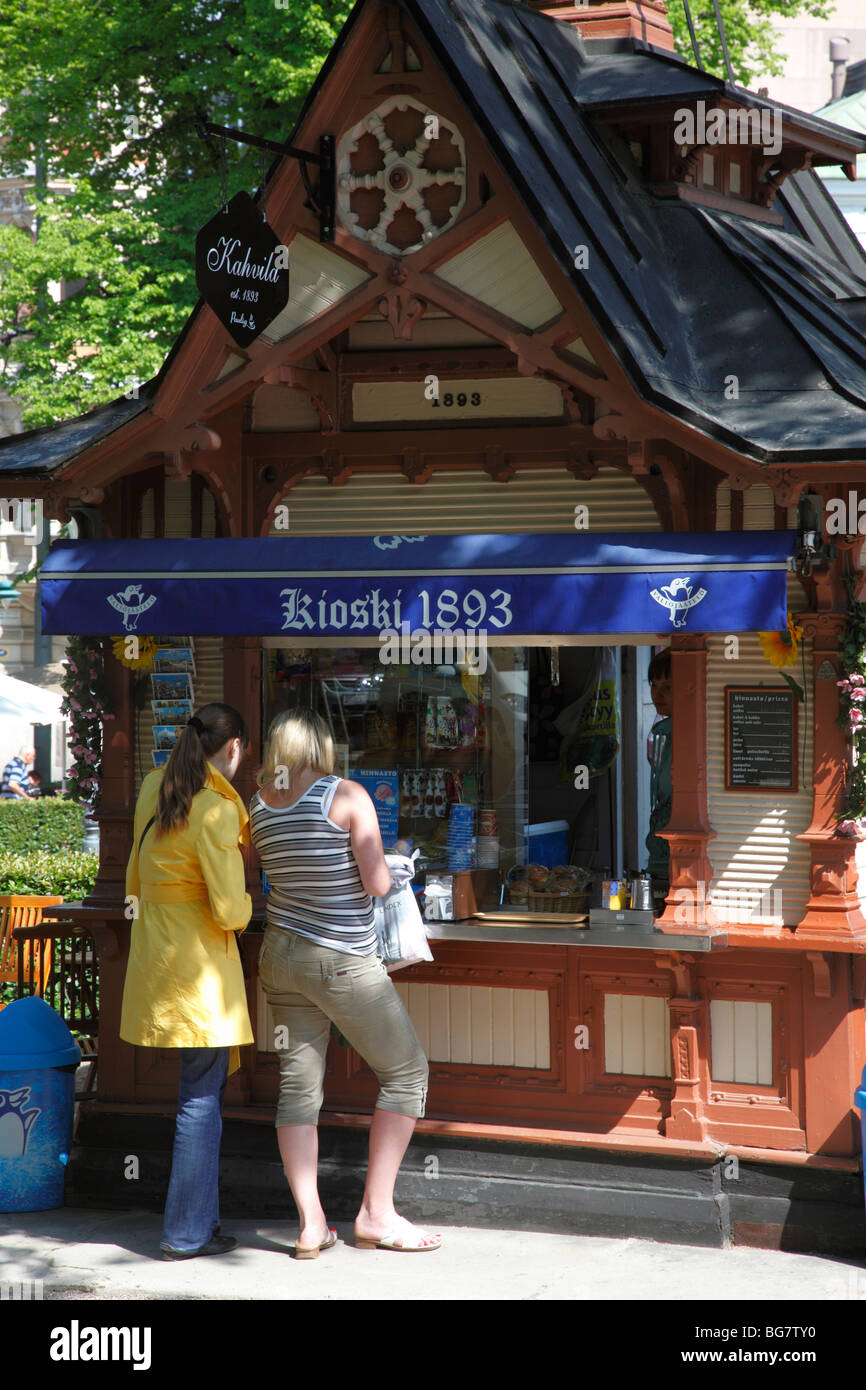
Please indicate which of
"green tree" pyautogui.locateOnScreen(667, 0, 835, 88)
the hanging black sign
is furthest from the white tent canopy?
the hanging black sign

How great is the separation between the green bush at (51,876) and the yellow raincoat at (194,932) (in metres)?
5.98

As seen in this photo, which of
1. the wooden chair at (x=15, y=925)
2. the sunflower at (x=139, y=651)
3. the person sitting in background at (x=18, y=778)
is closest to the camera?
the sunflower at (x=139, y=651)

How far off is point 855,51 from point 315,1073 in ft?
97.4

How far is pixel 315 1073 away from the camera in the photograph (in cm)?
621

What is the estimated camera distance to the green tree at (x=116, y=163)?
18.9 metres

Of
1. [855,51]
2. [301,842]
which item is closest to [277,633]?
[301,842]

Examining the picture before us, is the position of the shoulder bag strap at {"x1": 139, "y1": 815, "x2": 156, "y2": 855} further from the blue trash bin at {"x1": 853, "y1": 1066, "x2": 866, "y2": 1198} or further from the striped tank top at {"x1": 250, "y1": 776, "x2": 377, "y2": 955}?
the blue trash bin at {"x1": 853, "y1": 1066, "x2": 866, "y2": 1198}

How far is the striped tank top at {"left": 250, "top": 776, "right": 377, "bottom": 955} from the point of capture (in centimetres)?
605

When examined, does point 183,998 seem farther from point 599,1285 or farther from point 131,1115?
point 599,1285

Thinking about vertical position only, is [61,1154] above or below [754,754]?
below

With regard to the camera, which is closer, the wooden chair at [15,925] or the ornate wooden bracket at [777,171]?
the ornate wooden bracket at [777,171]

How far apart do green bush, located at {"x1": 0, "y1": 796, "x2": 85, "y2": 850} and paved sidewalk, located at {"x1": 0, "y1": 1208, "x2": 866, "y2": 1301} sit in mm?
12275

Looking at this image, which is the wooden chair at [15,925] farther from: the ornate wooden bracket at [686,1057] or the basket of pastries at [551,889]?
the ornate wooden bracket at [686,1057]

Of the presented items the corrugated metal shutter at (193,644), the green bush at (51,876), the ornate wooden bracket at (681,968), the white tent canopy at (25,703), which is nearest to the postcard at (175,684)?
the corrugated metal shutter at (193,644)
